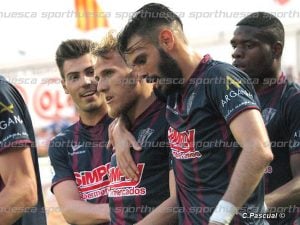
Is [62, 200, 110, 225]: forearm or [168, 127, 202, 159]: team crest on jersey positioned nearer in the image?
[168, 127, 202, 159]: team crest on jersey

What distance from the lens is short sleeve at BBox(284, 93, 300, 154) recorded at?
5.17 meters

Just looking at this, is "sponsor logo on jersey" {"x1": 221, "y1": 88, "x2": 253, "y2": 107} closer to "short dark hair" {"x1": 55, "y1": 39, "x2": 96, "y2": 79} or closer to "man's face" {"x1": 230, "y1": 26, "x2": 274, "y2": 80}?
"man's face" {"x1": 230, "y1": 26, "x2": 274, "y2": 80}

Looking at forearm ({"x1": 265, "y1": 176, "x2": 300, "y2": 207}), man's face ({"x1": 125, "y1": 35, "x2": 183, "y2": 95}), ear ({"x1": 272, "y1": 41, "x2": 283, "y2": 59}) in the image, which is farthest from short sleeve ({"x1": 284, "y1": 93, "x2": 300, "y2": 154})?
man's face ({"x1": 125, "y1": 35, "x2": 183, "y2": 95})

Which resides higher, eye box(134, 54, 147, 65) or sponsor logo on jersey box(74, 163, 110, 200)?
eye box(134, 54, 147, 65)

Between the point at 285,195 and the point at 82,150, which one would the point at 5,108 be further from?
the point at 285,195

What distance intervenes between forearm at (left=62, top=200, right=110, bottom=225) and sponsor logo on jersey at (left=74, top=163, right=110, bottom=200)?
0.10 metres

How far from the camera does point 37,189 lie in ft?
14.3

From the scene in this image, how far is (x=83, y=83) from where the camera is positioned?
237 inches

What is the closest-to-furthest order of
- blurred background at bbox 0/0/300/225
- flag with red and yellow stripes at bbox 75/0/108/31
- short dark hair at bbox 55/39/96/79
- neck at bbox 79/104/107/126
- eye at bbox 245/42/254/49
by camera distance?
eye at bbox 245/42/254/49 → neck at bbox 79/104/107/126 → short dark hair at bbox 55/39/96/79 → blurred background at bbox 0/0/300/225 → flag with red and yellow stripes at bbox 75/0/108/31

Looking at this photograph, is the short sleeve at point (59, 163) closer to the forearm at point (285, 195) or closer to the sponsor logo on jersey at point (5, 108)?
the forearm at point (285, 195)

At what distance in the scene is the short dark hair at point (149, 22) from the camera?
4496 mm

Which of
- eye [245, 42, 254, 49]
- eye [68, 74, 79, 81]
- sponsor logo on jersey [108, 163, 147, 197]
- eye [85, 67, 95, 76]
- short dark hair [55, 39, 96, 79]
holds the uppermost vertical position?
short dark hair [55, 39, 96, 79]

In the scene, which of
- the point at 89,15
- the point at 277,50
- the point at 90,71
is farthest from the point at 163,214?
the point at 89,15

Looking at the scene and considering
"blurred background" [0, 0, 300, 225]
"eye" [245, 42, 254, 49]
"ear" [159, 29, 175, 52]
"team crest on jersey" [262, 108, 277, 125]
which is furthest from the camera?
"blurred background" [0, 0, 300, 225]
